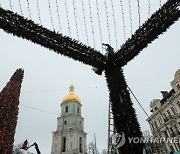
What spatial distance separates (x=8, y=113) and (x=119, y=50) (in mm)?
14407

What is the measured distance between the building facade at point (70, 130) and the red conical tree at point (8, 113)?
91.6 ft

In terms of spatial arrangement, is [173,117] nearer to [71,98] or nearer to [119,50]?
[119,50]

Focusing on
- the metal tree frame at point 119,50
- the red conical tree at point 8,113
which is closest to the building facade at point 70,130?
the red conical tree at point 8,113

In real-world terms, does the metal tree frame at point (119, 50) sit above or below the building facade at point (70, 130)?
below

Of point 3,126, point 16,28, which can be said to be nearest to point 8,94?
point 3,126

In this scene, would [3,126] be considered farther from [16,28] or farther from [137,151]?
[137,151]

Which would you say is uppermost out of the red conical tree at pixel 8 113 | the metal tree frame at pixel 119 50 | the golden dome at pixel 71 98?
the golden dome at pixel 71 98

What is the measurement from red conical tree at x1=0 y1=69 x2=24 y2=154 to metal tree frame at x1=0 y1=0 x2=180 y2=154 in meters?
12.9

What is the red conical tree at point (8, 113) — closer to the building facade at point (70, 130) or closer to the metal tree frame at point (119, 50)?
the metal tree frame at point (119, 50)

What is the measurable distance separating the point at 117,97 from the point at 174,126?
29.2m

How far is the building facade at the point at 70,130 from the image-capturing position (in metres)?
42.8

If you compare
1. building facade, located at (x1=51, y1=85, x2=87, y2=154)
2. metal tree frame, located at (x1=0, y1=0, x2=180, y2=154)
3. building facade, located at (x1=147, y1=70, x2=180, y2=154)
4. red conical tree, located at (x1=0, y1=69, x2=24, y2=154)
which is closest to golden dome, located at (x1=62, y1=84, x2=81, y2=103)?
building facade, located at (x1=51, y1=85, x2=87, y2=154)

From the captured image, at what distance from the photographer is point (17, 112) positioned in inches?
667

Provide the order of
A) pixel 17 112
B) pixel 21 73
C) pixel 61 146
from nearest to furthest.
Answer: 1. pixel 17 112
2. pixel 21 73
3. pixel 61 146
